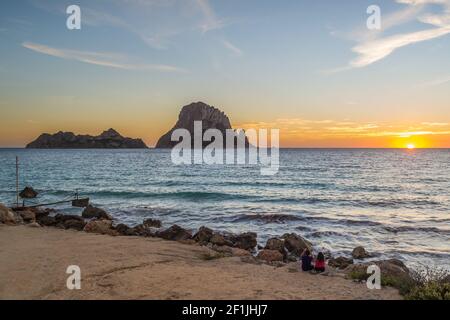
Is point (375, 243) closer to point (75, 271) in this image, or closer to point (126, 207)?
point (75, 271)

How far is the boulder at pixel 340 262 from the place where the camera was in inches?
704

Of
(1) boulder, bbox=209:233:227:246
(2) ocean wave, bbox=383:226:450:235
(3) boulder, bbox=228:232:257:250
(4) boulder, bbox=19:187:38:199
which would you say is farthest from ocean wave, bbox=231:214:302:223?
(4) boulder, bbox=19:187:38:199

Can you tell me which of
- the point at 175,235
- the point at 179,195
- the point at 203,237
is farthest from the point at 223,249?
the point at 179,195

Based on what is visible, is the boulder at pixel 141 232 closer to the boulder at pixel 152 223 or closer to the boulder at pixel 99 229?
the boulder at pixel 99 229

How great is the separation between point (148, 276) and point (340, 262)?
1022 centimetres

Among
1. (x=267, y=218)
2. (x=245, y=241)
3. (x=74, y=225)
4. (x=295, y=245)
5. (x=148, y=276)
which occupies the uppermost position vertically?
(x=148, y=276)

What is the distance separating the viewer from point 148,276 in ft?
42.3

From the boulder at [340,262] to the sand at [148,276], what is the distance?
3273mm

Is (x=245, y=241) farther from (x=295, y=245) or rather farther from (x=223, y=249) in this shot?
(x=295, y=245)

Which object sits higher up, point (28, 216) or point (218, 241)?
point (28, 216)

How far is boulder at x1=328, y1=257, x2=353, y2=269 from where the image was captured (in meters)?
17.9

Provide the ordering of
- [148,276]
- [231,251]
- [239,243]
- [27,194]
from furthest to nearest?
[27,194]
[239,243]
[231,251]
[148,276]

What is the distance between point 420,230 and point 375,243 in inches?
228
